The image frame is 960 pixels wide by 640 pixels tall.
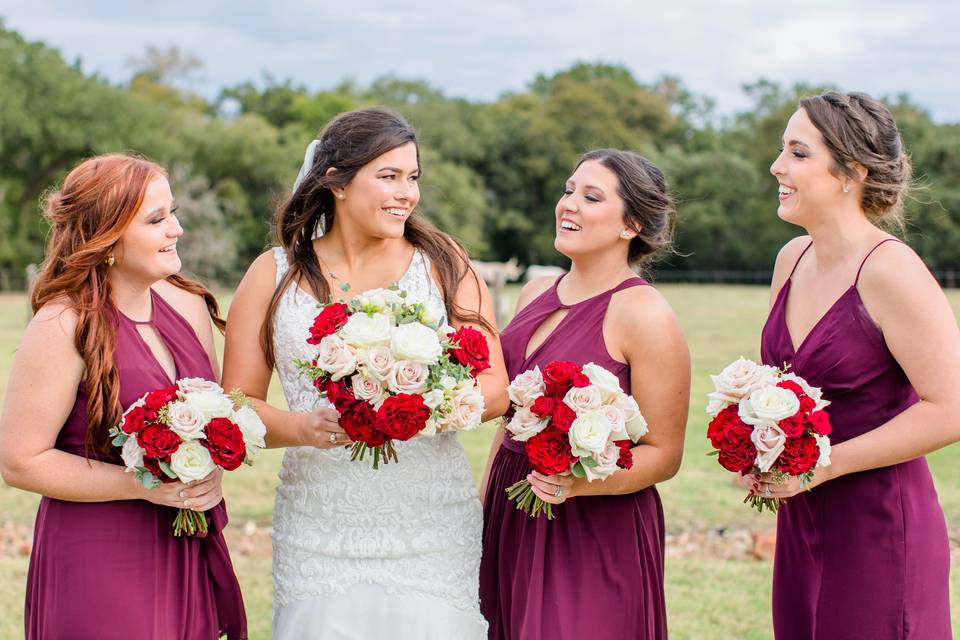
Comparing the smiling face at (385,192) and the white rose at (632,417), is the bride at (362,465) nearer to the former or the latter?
the smiling face at (385,192)

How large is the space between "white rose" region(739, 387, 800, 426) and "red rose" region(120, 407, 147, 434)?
236 cm

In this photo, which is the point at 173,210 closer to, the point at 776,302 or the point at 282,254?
the point at 282,254

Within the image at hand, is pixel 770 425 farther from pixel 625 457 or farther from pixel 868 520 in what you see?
pixel 868 520

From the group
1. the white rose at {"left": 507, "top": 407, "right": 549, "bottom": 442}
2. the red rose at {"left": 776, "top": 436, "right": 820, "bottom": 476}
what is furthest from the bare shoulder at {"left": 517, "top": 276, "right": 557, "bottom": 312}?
the red rose at {"left": 776, "top": 436, "right": 820, "bottom": 476}

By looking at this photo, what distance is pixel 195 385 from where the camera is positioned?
13.9ft

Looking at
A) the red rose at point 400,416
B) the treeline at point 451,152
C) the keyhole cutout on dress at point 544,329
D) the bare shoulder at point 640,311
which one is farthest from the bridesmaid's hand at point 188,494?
the treeline at point 451,152

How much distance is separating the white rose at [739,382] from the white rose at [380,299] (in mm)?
1325

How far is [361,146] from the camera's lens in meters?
4.77

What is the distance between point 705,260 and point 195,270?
97.7 feet

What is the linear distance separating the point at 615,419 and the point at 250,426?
1.48 meters

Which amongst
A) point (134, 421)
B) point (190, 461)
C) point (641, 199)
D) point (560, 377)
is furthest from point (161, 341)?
point (641, 199)

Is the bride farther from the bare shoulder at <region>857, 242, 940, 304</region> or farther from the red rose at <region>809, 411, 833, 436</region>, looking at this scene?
the bare shoulder at <region>857, 242, 940, 304</region>

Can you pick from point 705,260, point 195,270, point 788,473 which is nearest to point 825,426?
point 788,473

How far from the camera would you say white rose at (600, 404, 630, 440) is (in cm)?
425
